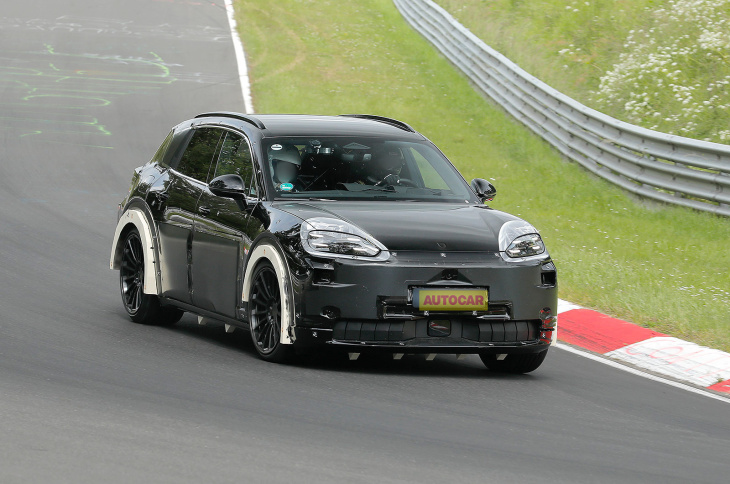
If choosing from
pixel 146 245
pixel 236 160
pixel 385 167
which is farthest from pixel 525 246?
pixel 146 245

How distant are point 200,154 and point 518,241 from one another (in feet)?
9.02

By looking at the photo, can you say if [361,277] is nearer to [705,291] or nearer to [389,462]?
[389,462]

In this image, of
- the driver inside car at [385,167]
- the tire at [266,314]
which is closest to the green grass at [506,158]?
the driver inside car at [385,167]

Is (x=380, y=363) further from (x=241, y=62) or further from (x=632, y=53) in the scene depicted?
(x=241, y=62)

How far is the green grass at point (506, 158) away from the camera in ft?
36.2

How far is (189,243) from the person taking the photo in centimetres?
887

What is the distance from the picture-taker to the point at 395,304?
24.2ft

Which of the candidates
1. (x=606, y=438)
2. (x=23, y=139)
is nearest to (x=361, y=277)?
(x=606, y=438)

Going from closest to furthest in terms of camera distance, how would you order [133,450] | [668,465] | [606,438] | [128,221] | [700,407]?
[133,450], [668,465], [606,438], [700,407], [128,221]

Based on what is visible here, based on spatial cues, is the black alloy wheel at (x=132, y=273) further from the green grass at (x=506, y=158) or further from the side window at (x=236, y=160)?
the green grass at (x=506, y=158)

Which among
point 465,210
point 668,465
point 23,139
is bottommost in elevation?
point 23,139

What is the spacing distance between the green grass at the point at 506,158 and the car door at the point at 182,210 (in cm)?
356

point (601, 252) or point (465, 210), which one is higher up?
point (465, 210)

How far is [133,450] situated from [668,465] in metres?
2.41
